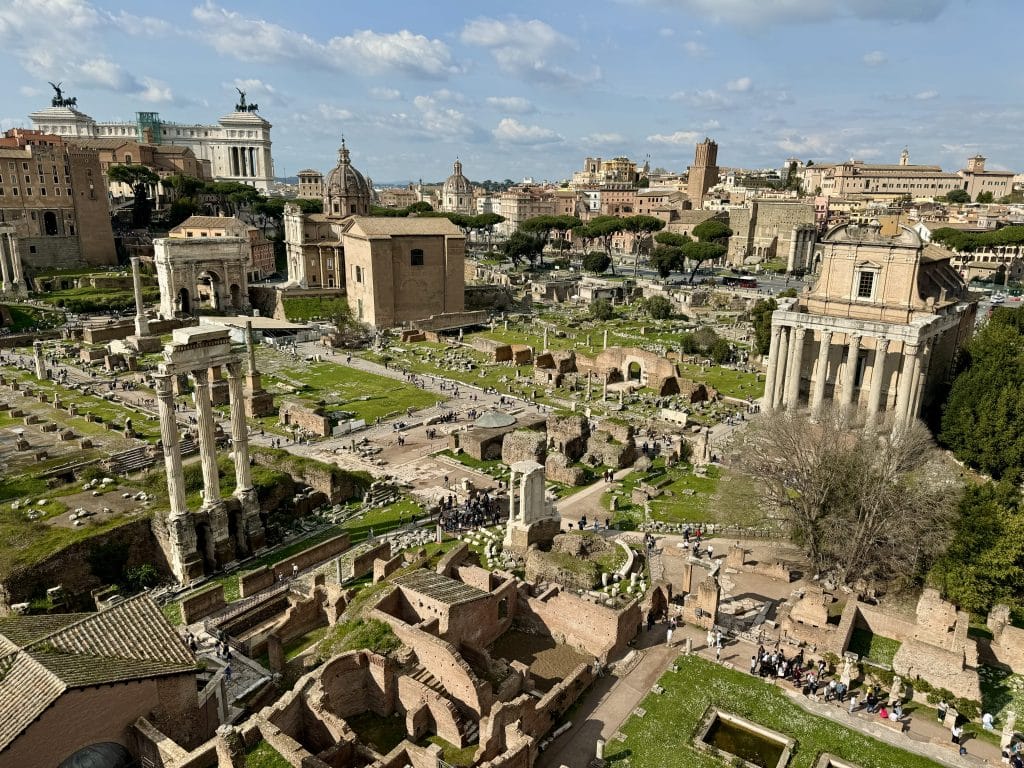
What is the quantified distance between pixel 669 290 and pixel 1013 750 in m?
64.9

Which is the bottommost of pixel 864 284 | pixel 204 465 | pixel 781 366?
pixel 204 465

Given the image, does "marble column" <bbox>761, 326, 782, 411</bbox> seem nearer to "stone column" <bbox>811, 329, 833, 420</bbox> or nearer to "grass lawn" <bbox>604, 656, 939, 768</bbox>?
"stone column" <bbox>811, 329, 833, 420</bbox>

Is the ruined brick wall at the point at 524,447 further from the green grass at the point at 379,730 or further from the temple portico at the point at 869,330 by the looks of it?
the green grass at the point at 379,730

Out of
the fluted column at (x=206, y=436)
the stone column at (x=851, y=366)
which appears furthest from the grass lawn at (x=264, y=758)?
the stone column at (x=851, y=366)

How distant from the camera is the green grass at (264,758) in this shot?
12641 mm

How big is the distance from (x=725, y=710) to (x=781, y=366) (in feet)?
74.1

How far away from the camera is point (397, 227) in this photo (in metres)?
65.8

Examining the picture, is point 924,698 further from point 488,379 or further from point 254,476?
point 488,379

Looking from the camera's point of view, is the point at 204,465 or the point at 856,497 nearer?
the point at 856,497

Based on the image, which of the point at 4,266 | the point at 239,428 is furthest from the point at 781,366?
the point at 4,266

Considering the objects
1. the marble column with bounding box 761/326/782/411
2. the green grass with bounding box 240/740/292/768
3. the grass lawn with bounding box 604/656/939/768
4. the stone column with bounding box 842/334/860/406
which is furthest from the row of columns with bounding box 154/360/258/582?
the stone column with bounding box 842/334/860/406

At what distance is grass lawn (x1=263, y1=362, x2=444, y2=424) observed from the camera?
1631 inches

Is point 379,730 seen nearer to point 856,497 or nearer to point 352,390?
point 856,497

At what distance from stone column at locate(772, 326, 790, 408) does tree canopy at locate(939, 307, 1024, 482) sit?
7.29 meters
